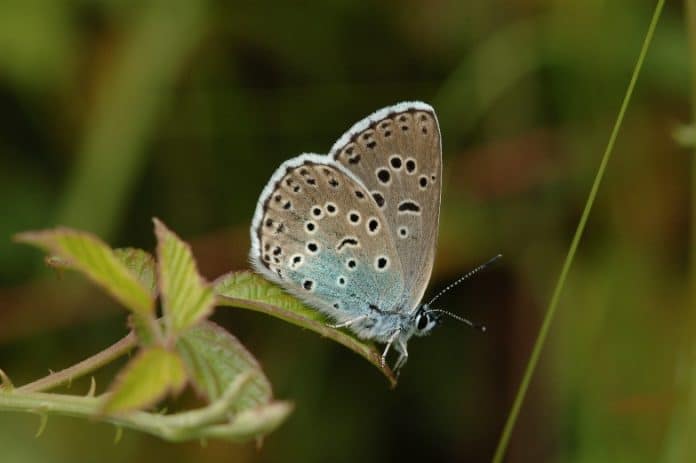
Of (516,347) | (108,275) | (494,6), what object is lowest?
(516,347)

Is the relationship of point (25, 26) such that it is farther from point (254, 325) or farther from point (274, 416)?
point (274, 416)

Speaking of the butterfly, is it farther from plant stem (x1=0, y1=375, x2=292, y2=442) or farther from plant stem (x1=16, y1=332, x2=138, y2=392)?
plant stem (x1=0, y1=375, x2=292, y2=442)

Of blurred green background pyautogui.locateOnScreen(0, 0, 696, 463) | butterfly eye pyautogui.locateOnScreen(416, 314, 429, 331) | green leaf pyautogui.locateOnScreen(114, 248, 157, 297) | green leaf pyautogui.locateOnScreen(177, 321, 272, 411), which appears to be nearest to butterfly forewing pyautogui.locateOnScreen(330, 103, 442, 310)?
butterfly eye pyautogui.locateOnScreen(416, 314, 429, 331)

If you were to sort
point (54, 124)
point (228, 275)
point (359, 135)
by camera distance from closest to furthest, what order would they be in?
point (228, 275) → point (359, 135) → point (54, 124)

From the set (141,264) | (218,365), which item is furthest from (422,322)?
(218,365)

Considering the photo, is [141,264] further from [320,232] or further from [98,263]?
[320,232]

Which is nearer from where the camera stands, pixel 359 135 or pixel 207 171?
pixel 359 135

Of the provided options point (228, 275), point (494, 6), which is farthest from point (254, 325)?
point (228, 275)
